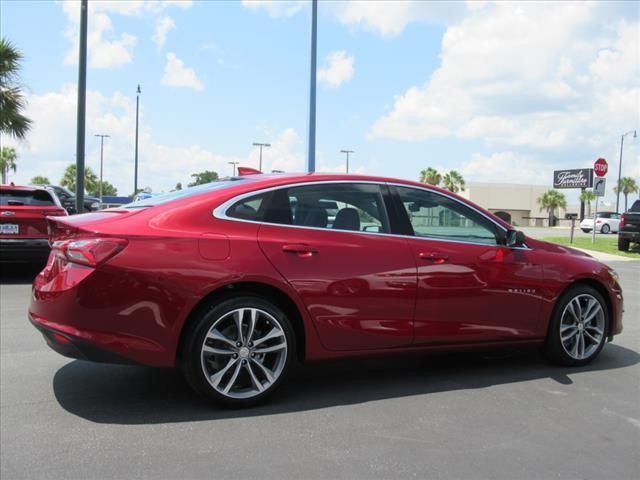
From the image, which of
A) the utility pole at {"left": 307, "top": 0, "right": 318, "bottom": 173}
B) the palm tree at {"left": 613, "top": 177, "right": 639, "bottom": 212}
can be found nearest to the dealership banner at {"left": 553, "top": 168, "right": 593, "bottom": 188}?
the utility pole at {"left": 307, "top": 0, "right": 318, "bottom": 173}

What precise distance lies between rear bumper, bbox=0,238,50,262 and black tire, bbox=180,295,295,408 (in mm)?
6364

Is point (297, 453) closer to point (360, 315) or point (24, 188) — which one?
point (360, 315)

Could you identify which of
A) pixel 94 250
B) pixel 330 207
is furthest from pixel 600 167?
pixel 94 250

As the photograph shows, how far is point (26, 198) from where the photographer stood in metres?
9.27

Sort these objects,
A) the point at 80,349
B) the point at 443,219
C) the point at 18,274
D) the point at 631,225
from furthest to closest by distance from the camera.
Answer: the point at 631,225, the point at 18,274, the point at 443,219, the point at 80,349

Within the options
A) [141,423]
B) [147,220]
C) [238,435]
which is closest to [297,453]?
[238,435]

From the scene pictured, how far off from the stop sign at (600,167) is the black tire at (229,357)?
65.4ft

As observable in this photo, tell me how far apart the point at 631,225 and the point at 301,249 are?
1803 centimetres

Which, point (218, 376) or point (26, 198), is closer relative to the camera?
point (218, 376)

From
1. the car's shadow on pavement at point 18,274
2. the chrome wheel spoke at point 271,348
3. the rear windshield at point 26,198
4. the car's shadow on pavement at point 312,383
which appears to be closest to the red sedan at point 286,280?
the chrome wheel spoke at point 271,348

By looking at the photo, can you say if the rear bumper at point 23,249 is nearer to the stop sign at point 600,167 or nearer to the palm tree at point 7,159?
the stop sign at point 600,167

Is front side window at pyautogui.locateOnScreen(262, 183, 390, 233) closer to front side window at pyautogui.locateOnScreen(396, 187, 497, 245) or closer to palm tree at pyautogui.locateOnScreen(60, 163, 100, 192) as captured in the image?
front side window at pyautogui.locateOnScreen(396, 187, 497, 245)

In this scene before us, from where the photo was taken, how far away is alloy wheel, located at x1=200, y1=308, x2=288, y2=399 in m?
3.72

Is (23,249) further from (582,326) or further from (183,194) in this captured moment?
(582,326)
